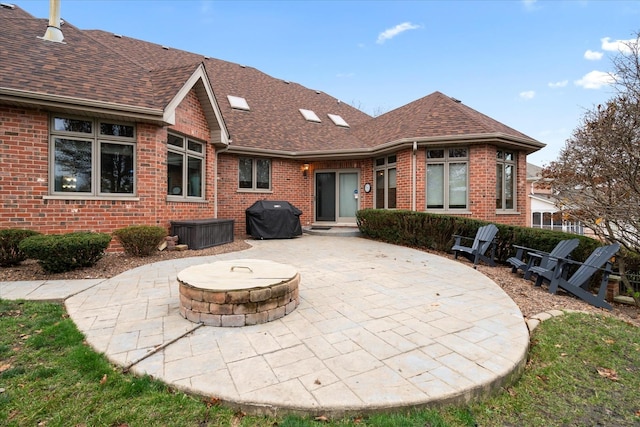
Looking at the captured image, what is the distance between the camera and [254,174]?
38.3 ft

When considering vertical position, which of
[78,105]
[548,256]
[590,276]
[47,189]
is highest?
[78,105]

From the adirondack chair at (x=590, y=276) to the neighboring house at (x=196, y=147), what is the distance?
4.83 meters

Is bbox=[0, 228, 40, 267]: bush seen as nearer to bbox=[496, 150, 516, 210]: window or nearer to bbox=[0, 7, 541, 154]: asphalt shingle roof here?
bbox=[0, 7, 541, 154]: asphalt shingle roof

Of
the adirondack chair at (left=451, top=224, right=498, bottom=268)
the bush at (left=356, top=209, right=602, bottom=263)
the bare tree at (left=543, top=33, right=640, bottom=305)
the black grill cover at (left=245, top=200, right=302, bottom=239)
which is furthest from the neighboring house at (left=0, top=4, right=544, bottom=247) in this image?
the adirondack chair at (left=451, top=224, right=498, bottom=268)

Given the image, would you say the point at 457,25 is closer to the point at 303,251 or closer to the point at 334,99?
the point at 334,99

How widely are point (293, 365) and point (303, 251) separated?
5.26 meters

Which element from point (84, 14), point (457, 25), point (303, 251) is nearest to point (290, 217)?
point (303, 251)

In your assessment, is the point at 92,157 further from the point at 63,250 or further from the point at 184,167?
the point at 63,250

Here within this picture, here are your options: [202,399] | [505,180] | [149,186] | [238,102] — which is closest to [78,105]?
[149,186]

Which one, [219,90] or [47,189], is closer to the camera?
[47,189]

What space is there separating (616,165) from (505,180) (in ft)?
15.7

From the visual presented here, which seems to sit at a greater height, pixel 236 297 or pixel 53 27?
pixel 53 27

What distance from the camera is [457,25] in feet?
47.2

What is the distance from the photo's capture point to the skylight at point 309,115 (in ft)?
48.8
